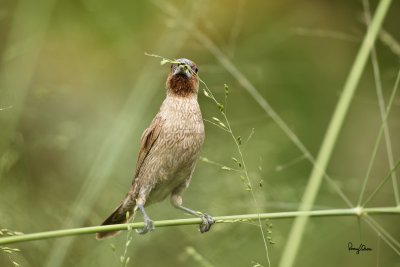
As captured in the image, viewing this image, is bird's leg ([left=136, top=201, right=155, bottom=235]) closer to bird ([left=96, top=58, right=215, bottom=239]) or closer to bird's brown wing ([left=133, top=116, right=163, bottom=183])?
bird ([left=96, top=58, right=215, bottom=239])

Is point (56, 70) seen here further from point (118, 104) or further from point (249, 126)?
point (249, 126)

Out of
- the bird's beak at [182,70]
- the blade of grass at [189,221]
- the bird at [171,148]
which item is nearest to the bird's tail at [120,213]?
the bird at [171,148]

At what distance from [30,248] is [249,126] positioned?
2.41 m

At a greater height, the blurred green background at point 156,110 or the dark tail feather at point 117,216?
the blurred green background at point 156,110

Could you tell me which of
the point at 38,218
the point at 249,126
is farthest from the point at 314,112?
the point at 38,218

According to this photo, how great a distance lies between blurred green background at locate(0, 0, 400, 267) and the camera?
14.8 feet

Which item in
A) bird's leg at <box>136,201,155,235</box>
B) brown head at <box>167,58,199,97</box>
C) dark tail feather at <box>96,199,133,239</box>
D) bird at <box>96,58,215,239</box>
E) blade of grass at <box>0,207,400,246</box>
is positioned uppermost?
brown head at <box>167,58,199,97</box>

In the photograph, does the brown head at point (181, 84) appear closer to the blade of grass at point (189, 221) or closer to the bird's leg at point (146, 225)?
the bird's leg at point (146, 225)

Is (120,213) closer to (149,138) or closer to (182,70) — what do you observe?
(149,138)

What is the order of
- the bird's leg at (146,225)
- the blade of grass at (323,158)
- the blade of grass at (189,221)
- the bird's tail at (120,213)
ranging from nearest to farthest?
the blade of grass at (189,221)
the blade of grass at (323,158)
the bird's leg at (146,225)
the bird's tail at (120,213)

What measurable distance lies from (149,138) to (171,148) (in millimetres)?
163

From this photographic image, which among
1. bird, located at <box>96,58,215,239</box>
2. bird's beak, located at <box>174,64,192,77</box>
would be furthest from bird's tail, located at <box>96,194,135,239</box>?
bird's beak, located at <box>174,64,192,77</box>

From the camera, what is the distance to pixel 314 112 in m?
6.81

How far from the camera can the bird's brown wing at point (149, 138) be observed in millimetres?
3613
